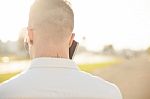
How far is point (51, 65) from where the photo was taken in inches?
48.5

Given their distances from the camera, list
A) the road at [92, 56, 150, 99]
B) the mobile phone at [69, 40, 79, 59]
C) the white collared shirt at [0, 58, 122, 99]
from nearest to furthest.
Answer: the white collared shirt at [0, 58, 122, 99]
the mobile phone at [69, 40, 79, 59]
the road at [92, 56, 150, 99]

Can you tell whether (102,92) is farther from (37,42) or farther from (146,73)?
(146,73)

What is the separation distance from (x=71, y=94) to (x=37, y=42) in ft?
0.58

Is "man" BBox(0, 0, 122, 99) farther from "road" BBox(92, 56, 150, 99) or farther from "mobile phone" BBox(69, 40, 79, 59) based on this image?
"road" BBox(92, 56, 150, 99)

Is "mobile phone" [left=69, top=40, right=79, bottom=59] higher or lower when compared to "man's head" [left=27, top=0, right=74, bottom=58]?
lower

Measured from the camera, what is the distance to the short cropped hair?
1221 millimetres

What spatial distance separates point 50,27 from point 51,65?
0.11 metres

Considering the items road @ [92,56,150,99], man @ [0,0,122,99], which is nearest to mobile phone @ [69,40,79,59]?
man @ [0,0,122,99]

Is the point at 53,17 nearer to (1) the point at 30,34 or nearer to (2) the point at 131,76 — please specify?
(1) the point at 30,34

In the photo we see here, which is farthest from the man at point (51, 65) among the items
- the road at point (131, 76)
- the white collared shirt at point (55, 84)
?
the road at point (131, 76)

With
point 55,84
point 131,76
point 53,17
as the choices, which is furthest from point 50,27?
point 131,76

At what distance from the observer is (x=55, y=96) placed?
3.98 ft

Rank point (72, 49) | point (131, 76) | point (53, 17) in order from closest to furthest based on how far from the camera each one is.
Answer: point (53, 17) < point (72, 49) < point (131, 76)

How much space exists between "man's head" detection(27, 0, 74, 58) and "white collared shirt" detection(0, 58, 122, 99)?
32 millimetres
